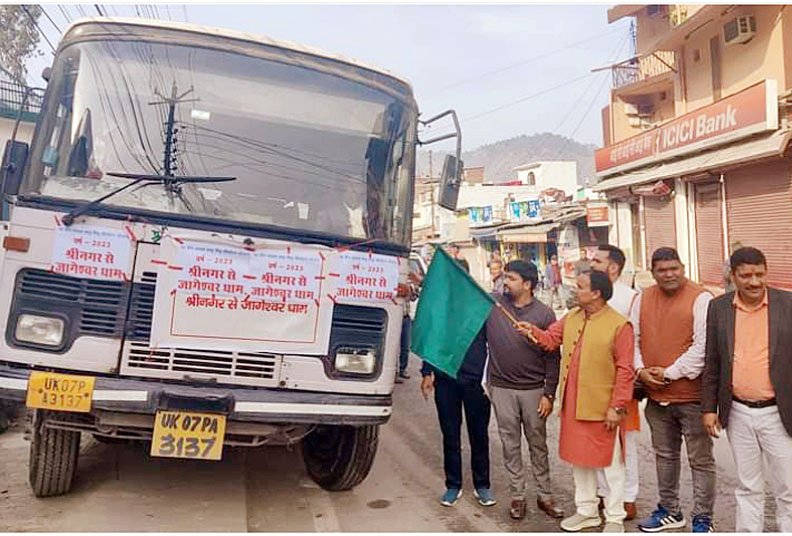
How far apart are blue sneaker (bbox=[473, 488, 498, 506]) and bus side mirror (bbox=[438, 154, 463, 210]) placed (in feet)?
6.90

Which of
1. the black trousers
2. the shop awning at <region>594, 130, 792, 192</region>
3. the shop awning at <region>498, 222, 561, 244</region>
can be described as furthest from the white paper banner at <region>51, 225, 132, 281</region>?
the shop awning at <region>498, 222, 561, 244</region>

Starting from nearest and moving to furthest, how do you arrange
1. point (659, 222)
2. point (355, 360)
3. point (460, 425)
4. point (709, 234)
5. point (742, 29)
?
point (355, 360) → point (460, 425) → point (742, 29) → point (709, 234) → point (659, 222)

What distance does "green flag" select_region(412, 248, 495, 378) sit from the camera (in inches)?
172

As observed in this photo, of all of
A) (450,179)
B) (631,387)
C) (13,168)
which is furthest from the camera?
(450,179)

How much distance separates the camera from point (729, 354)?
3.48 meters

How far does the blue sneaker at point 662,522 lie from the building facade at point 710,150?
967cm

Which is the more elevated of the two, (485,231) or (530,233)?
(485,231)

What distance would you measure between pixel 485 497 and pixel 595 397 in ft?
3.84

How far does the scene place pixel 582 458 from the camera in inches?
152

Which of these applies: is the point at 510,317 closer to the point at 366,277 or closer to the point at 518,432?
the point at 518,432

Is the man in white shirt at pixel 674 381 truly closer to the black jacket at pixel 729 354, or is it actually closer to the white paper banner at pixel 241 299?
the black jacket at pixel 729 354

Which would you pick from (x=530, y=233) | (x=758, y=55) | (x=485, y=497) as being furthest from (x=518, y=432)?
(x=530, y=233)

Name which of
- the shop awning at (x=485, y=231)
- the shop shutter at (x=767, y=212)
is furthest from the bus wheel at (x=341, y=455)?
the shop awning at (x=485, y=231)

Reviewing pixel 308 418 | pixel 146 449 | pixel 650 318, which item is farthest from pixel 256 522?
pixel 650 318
